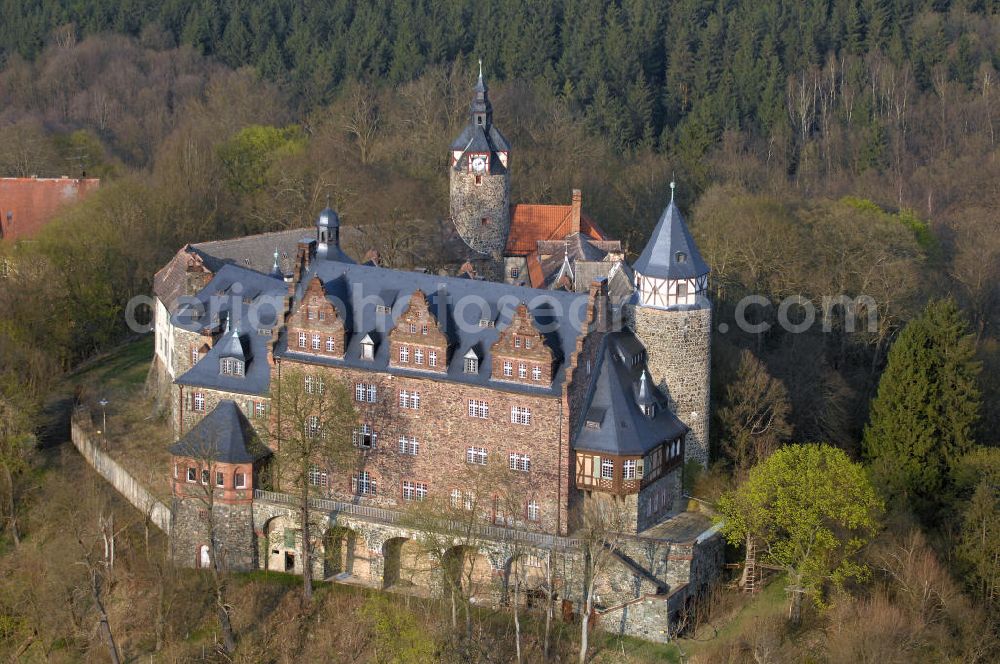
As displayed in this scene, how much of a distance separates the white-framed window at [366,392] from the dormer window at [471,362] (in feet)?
12.1

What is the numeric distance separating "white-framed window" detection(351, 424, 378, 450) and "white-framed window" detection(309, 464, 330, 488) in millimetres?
1941

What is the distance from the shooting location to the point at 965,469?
6291 centimetres

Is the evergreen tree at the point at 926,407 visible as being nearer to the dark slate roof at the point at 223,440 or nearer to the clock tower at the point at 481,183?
the dark slate roof at the point at 223,440

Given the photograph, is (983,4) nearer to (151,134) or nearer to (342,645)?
(151,134)

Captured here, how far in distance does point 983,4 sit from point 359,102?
166 feet

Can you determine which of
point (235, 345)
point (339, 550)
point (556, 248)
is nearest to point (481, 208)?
point (556, 248)

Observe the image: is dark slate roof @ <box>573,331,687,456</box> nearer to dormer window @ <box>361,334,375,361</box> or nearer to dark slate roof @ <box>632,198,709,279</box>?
dark slate roof @ <box>632,198,709,279</box>

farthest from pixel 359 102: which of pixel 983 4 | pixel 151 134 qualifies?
pixel 983 4

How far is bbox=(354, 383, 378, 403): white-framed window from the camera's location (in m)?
61.1

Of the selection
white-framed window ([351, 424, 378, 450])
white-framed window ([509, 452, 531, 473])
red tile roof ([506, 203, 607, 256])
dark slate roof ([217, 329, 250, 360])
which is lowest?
white-framed window ([509, 452, 531, 473])

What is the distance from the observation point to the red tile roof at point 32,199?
94938 millimetres

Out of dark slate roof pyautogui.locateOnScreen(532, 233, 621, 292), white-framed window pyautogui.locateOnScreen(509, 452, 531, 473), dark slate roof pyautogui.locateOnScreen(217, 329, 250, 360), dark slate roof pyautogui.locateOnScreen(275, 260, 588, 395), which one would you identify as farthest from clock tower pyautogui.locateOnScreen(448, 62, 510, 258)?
white-framed window pyautogui.locateOnScreen(509, 452, 531, 473)

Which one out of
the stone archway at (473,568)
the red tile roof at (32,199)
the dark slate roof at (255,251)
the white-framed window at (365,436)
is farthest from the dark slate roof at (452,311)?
the red tile roof at (32,199)

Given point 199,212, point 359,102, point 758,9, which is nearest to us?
point 199,212
